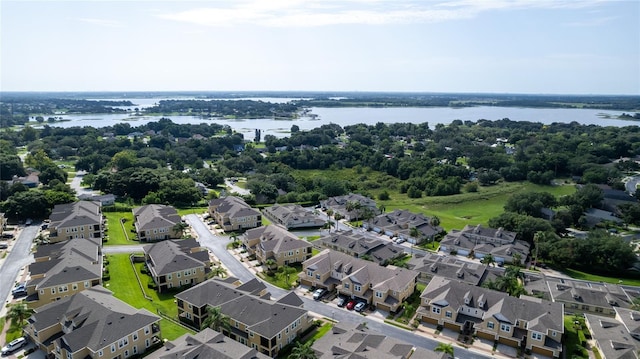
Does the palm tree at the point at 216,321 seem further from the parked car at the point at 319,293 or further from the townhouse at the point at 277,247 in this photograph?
the townhouse at the point at 277,247

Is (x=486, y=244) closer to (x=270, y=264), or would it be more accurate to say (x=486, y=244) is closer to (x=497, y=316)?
(x=497, y=316)

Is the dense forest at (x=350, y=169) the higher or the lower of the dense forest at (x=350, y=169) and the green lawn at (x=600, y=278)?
the higher

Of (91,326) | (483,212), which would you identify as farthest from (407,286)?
(483,212)

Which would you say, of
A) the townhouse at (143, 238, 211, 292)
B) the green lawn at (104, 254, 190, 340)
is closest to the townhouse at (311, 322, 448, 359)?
the green lawn at (104, 254, 190, 340)

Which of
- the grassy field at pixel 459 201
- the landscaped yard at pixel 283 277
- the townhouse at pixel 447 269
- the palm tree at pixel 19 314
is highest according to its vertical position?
the palm tree at pixel 19 314

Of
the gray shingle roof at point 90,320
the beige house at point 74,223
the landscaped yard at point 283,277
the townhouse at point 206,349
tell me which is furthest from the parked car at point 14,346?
the beige house at point 74,223

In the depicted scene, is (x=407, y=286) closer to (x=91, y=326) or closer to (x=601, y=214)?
(x=91, y=326)

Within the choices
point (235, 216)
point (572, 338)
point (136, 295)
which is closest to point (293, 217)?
point (235, 216)
